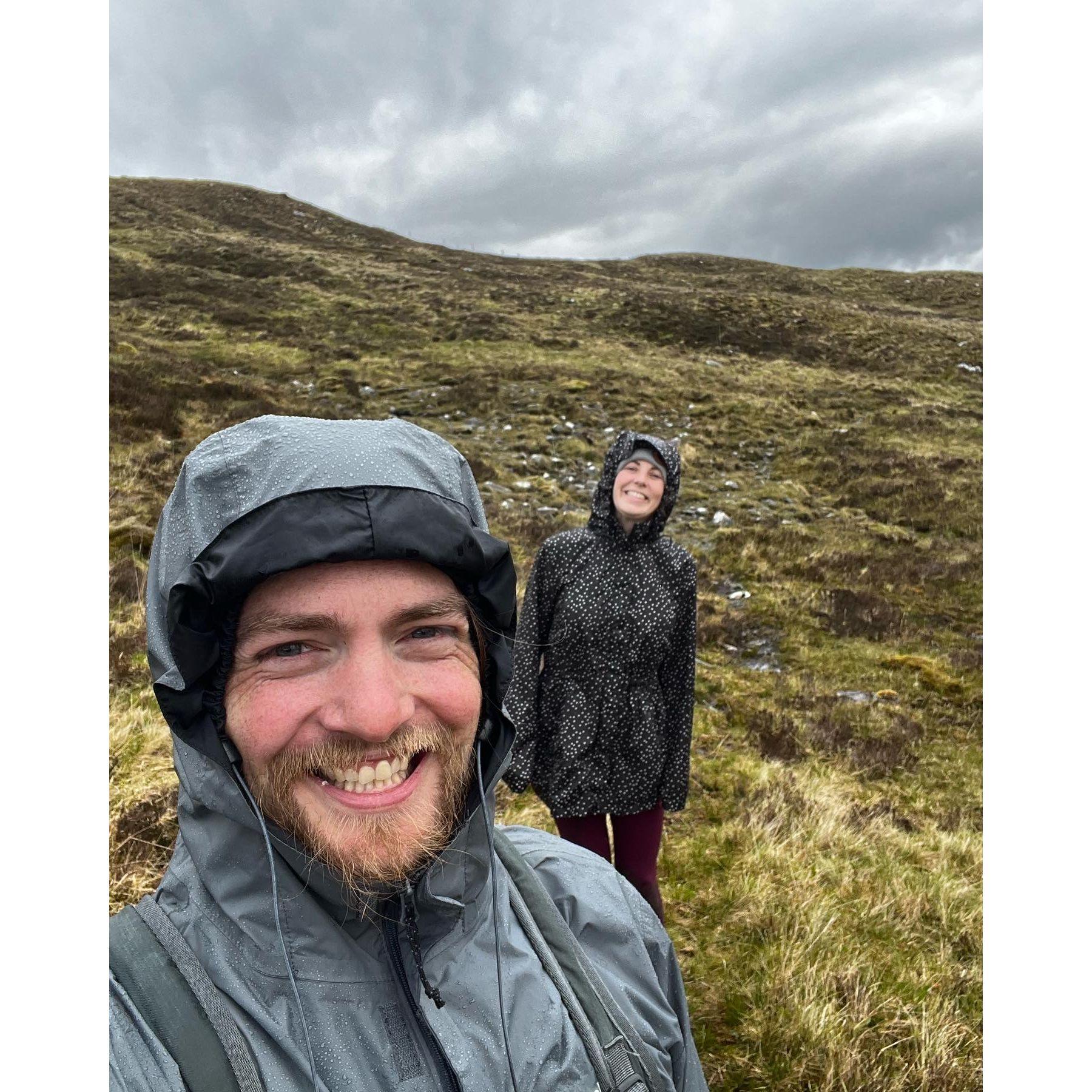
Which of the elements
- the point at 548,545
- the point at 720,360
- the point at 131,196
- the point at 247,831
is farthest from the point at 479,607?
the point at 131,196

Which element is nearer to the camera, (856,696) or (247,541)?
(247,541)

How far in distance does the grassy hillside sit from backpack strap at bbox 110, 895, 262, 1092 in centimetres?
272

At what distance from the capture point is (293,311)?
31812mm

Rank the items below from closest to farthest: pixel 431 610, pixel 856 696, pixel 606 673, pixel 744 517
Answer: pixel 431 610 → pixel 606 673 → pixel 856 696 → pixel 744 517

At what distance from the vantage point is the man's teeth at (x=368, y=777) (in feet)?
4.51

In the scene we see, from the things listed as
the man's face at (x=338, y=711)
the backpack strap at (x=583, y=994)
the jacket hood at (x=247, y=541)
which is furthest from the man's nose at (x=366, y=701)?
the backpack strap at (x=583, y=994)

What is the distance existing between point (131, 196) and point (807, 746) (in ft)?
185

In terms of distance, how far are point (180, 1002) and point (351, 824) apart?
37 centimetres

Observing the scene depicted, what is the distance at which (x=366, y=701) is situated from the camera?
4.38ft

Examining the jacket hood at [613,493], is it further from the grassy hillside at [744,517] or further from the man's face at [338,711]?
the man's face at [338,711]

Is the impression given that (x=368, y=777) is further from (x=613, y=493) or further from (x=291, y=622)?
(x=613, y=493)

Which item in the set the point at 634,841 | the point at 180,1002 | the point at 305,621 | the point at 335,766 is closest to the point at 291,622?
the point at 305,621

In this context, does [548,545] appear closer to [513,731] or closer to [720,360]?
[513,731]

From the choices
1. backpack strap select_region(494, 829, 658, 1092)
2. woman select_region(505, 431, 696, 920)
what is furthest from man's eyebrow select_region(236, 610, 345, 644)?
woman select_region(505, 431, 696, 920)
